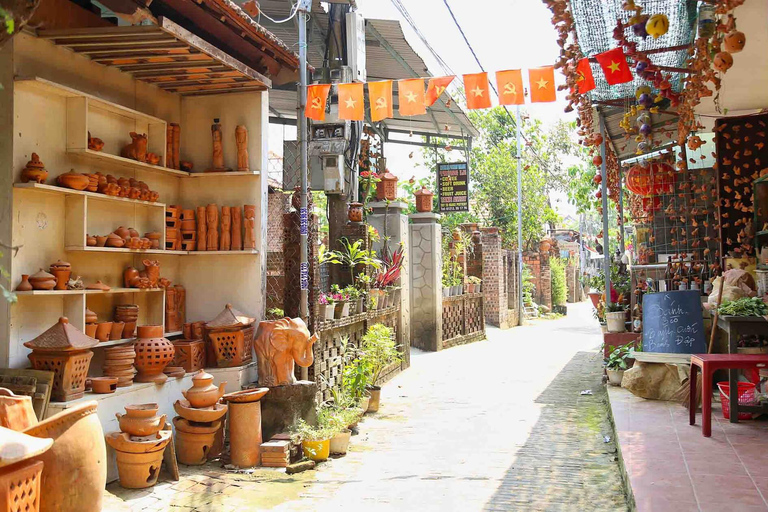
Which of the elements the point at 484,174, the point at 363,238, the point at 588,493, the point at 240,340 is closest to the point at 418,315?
the point at 363,238

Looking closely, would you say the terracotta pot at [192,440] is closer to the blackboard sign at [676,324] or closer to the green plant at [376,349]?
the green plant at [376,349]

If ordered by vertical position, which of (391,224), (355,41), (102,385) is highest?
Answer: (355,41)

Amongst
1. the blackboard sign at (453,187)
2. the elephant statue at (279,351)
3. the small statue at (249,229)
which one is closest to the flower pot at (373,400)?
the elephant statue at (279,351)

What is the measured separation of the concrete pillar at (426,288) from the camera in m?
13.9

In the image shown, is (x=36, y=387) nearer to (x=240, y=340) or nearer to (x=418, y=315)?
(x=240, y=340)

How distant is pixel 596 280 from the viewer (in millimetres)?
10633

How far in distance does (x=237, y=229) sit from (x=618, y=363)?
14.8 ft

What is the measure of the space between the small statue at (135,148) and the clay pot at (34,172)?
1156 millimetres

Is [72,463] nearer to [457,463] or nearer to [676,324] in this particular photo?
[457,463]

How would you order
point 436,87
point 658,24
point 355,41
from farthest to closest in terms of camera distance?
point 355,41 → point 436,87 → point 658,24

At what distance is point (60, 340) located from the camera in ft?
15.2

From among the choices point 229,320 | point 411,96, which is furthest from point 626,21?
point 229,320

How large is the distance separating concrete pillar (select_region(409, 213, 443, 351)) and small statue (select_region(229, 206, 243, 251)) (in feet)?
25.2

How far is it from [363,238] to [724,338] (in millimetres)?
5016
